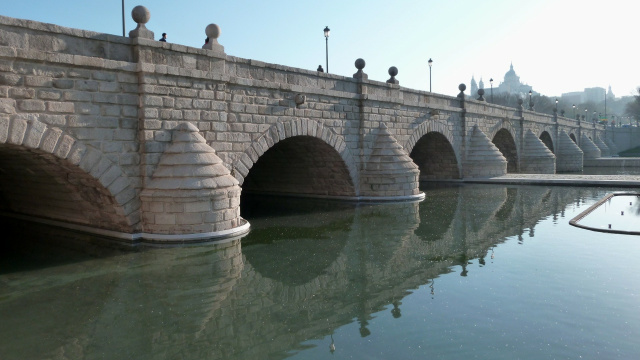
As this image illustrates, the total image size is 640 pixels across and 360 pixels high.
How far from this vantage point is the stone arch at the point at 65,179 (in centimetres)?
886

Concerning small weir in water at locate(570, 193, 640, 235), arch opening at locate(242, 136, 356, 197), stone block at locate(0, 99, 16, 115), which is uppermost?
stone block at locate(0, 99, 16, 115)

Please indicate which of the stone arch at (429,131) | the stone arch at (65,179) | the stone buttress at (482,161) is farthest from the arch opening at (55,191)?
the stone buttress at (482,161)

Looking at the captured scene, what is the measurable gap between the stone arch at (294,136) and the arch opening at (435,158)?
328 inches

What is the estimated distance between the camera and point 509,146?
32125 mm

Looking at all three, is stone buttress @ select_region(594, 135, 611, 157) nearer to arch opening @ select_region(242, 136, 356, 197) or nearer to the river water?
arch opening @ select_region(242, 136, 356, 197)

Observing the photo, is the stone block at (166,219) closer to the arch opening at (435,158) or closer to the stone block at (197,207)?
the stone block at (197,207)

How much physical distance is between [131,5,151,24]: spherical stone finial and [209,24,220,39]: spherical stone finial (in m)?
1.68

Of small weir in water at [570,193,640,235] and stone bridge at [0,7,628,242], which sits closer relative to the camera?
stone bridge at [0,7,628,242]

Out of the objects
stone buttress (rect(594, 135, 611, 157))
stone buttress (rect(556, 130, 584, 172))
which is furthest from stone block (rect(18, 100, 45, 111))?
stone buttress (rect(594, 135, 611, 157))

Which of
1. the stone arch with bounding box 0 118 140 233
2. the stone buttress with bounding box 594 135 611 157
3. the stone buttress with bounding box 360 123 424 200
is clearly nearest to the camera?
the stone arch with bounding box 0 118 140 233

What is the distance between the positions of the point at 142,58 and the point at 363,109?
8.16 metres

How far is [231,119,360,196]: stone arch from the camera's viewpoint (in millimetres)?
12695

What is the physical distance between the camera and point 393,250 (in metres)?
9.80

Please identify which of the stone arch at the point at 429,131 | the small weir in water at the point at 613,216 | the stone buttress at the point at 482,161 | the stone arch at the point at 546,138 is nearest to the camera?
the small weir in water at the point at 613,216
